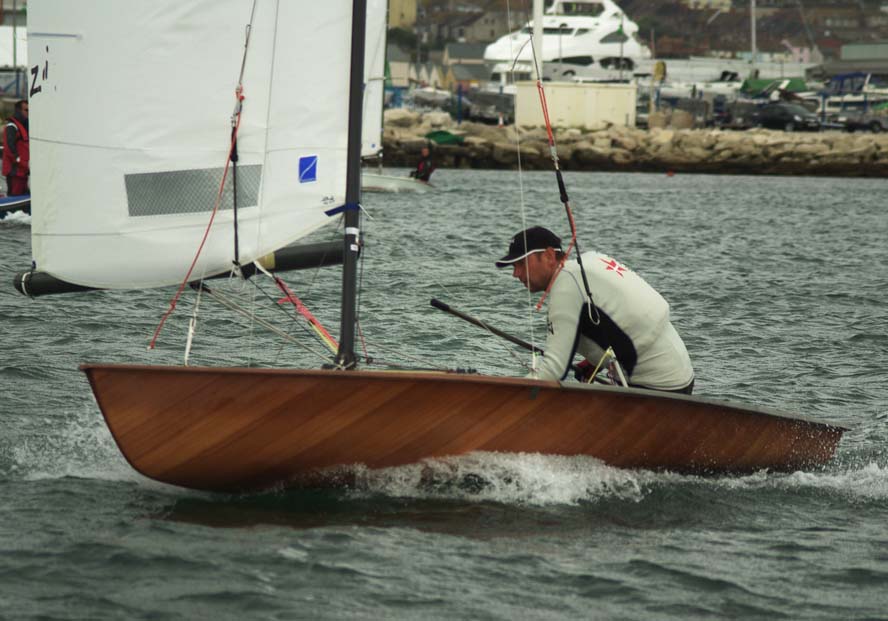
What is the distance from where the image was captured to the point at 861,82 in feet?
245

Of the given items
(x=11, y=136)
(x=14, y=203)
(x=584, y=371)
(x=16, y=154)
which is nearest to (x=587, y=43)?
(x=14, y=203)

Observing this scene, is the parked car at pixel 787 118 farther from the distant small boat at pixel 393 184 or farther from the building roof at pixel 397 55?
the building roof at pixel 397 55

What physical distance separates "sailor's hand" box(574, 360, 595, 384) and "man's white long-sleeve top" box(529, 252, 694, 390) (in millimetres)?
214

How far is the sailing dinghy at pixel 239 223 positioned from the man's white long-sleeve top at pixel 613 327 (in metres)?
0.25

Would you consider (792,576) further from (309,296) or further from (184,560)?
(309,296)

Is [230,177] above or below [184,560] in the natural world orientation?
above

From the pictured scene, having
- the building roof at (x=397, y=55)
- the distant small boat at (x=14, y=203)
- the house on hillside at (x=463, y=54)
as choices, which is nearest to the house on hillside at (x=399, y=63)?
the building roof at (x=397, y=55)

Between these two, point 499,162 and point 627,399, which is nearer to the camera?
point 627,399

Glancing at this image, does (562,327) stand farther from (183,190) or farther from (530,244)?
(183,190)

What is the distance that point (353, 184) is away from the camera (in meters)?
6.59

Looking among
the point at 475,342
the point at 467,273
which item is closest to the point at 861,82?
the point at 467,273

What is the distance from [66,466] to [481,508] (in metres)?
2.20

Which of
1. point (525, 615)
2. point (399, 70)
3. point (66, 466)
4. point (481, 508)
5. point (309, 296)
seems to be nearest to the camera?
point (525, 615)

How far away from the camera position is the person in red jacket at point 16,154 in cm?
1700
